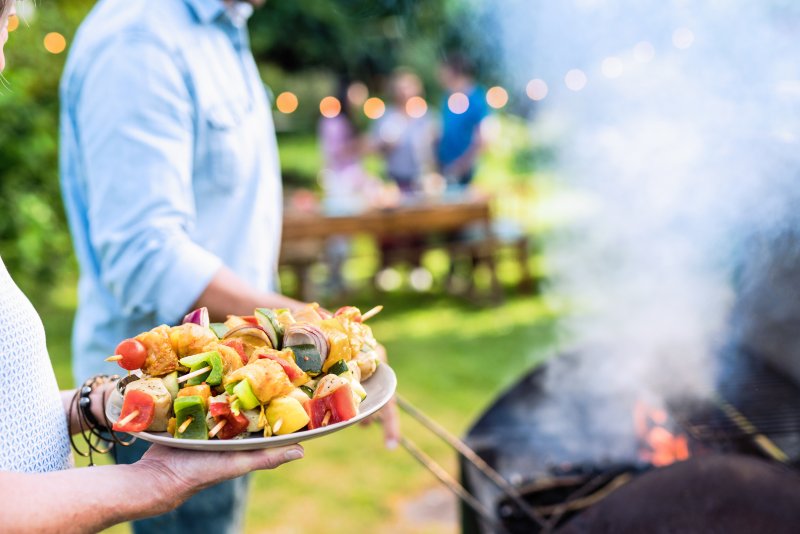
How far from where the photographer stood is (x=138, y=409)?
1.27 m

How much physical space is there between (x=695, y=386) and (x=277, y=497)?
2335mm

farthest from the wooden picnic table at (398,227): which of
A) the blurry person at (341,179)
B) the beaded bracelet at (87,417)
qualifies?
the beaded bracelet at (87,417)

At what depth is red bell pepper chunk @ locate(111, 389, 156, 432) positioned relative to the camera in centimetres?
126

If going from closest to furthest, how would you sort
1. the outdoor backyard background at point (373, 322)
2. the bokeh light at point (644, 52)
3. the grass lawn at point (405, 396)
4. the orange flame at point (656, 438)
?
the orange flame at point (656, 438)
the bokeh light at point (644, 52)
the grass lawn at point (405, 396)
the outdoor backyard background at point (373, 322)

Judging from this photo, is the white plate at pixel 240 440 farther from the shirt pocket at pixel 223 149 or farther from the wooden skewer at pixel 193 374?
the shirt pocket at pixel 223 149

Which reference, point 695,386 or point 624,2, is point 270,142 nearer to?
point 695,386

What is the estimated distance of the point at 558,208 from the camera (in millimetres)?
12820

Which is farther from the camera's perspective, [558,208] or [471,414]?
[558,208]

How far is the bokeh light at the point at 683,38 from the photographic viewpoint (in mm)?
3012

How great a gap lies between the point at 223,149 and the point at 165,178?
0.79 feet

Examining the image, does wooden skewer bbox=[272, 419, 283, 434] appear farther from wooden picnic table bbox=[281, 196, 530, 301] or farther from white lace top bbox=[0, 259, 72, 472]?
wooden picnic table bbox=[281, 196, 530, 301]

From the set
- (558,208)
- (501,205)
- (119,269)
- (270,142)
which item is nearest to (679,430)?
(270,142)

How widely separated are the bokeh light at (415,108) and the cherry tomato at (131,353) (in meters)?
7.51

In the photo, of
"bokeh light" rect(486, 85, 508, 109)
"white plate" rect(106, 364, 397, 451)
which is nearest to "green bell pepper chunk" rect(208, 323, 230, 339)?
"white plate" rect(106, 364, 397, 451)
